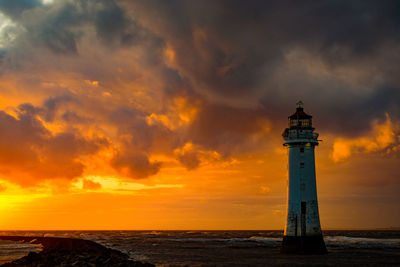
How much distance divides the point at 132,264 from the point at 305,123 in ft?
56.0

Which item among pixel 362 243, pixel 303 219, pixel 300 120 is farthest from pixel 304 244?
pixel 362 243

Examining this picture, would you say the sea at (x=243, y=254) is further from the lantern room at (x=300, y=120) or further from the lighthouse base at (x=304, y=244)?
the lantern room at (x=300, y=120)

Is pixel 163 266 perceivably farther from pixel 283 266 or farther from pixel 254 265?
pixel 283 266

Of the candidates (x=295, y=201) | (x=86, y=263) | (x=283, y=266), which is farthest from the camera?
(x=295, y=201)

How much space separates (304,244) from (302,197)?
3478 mm

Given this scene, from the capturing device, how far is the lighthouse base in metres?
31.5

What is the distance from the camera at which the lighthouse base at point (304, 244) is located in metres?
31.5

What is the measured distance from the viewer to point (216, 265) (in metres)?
31.9

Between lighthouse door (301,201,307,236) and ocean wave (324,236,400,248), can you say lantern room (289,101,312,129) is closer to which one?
Result: lighthouse door (301,201,307,236)

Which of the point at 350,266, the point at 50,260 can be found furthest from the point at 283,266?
the point at 50,260

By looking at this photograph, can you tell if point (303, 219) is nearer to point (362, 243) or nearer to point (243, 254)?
point (243, 254)

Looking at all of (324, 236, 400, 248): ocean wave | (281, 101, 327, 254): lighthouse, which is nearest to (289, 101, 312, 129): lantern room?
(281, 101, 327, 254): lighthouse

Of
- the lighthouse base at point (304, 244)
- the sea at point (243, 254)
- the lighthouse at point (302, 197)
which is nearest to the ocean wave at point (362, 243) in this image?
the sea at point (243, 254)

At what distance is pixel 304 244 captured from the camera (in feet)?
104
